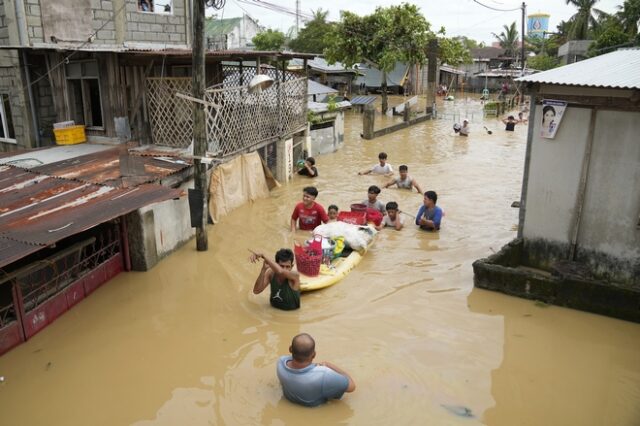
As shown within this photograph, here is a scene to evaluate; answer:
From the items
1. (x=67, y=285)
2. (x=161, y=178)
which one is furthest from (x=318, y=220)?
(x=67, y=285)

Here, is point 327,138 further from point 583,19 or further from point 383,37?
point 583,19

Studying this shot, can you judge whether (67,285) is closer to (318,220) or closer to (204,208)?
(204,208)

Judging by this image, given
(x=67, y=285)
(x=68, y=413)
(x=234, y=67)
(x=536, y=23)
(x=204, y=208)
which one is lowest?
(x=68, y=413)

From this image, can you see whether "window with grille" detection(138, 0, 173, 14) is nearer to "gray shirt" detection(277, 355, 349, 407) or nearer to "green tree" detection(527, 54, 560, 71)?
"gray shirt" detection(277, 355, 349, 407)

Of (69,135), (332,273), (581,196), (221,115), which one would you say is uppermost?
(221,115)

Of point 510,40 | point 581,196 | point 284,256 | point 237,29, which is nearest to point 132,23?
point 284,256

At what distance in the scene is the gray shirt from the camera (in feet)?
16.2

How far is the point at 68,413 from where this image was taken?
5.20 metres

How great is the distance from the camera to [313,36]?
1700 inches

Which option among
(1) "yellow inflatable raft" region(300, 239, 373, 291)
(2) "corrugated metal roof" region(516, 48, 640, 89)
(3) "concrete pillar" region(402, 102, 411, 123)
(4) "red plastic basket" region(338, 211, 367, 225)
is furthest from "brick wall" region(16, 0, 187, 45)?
(3) "concrete pillar" region(402, 102, 411, 123)

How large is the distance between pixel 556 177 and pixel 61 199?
722 cm

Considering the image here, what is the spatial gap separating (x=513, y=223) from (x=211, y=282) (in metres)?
6.89

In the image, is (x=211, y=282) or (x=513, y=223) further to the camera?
(x=513, y=223)

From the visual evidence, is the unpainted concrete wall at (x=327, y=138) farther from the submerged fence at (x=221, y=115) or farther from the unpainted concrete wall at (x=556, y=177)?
the unpainted concrete wall at (x=556, y=177)
